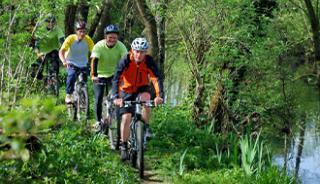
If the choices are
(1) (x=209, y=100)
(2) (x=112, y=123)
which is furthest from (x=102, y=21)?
(2) (x=112, y=123)

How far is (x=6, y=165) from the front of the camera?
192 inches

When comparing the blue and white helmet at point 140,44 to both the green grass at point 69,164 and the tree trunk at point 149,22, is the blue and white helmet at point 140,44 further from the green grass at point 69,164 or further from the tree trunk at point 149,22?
the tree trunk at point 149,22

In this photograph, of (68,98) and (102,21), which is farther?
(102,21)

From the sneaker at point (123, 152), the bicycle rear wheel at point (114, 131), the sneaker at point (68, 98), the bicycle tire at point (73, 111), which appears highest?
the sneaker at point (68, 98)

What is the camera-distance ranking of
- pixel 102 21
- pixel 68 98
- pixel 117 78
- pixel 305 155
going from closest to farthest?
pixel 117 78 < pixel 68 98 < pixel 305 155 < pixel 102 21

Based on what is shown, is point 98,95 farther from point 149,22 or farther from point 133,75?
point 149,22

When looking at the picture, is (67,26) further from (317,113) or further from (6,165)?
(6,165)

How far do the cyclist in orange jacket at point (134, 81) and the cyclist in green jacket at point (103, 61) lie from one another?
4.31 feet

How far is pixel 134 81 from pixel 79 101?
8.91ft

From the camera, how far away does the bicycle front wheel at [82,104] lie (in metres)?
10.8

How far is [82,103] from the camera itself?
10938 millimetres

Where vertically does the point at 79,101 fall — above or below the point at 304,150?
above

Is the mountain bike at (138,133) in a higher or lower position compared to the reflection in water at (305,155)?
higher

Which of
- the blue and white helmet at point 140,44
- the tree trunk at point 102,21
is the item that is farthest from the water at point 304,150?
the tree trunk at point 102,21
